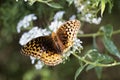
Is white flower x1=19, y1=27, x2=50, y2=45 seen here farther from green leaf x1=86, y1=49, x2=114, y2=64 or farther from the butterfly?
green leaf x1=86, y1=49, x2=114, y2=64

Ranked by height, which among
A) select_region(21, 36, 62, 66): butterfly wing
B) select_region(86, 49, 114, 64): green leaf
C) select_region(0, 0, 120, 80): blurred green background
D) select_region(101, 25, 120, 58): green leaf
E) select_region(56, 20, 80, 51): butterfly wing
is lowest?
select_region(0, 0, 120, 80): blurred green background

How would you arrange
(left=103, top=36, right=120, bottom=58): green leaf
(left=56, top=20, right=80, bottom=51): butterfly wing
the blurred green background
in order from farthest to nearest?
1. the blurred green background
2. (left=103, top=36, right=120, bottom=58): green leaf
3. (left=56, top=20, right=80, bottom=51): butterfly wing

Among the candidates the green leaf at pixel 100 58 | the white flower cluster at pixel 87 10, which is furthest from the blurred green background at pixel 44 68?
the green leaf at pixel 100 58

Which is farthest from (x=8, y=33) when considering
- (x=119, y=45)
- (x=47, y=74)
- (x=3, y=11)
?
(x=119, y=45)

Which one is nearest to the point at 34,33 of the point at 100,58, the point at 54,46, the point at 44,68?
the point at 54,46

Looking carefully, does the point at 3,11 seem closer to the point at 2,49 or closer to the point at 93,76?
the point at 2,49

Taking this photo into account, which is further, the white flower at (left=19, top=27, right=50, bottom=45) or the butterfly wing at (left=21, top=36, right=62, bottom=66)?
the white flower at (left=19, top=27, right=50, bottom=45)

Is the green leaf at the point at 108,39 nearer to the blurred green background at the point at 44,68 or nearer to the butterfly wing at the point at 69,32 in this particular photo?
the butterfly wing at the point at 69,32

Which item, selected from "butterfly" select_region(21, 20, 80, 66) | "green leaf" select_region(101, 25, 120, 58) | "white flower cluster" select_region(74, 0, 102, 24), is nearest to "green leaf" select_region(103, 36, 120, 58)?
"green leaf" select_region(101, 25, 120, 58)
